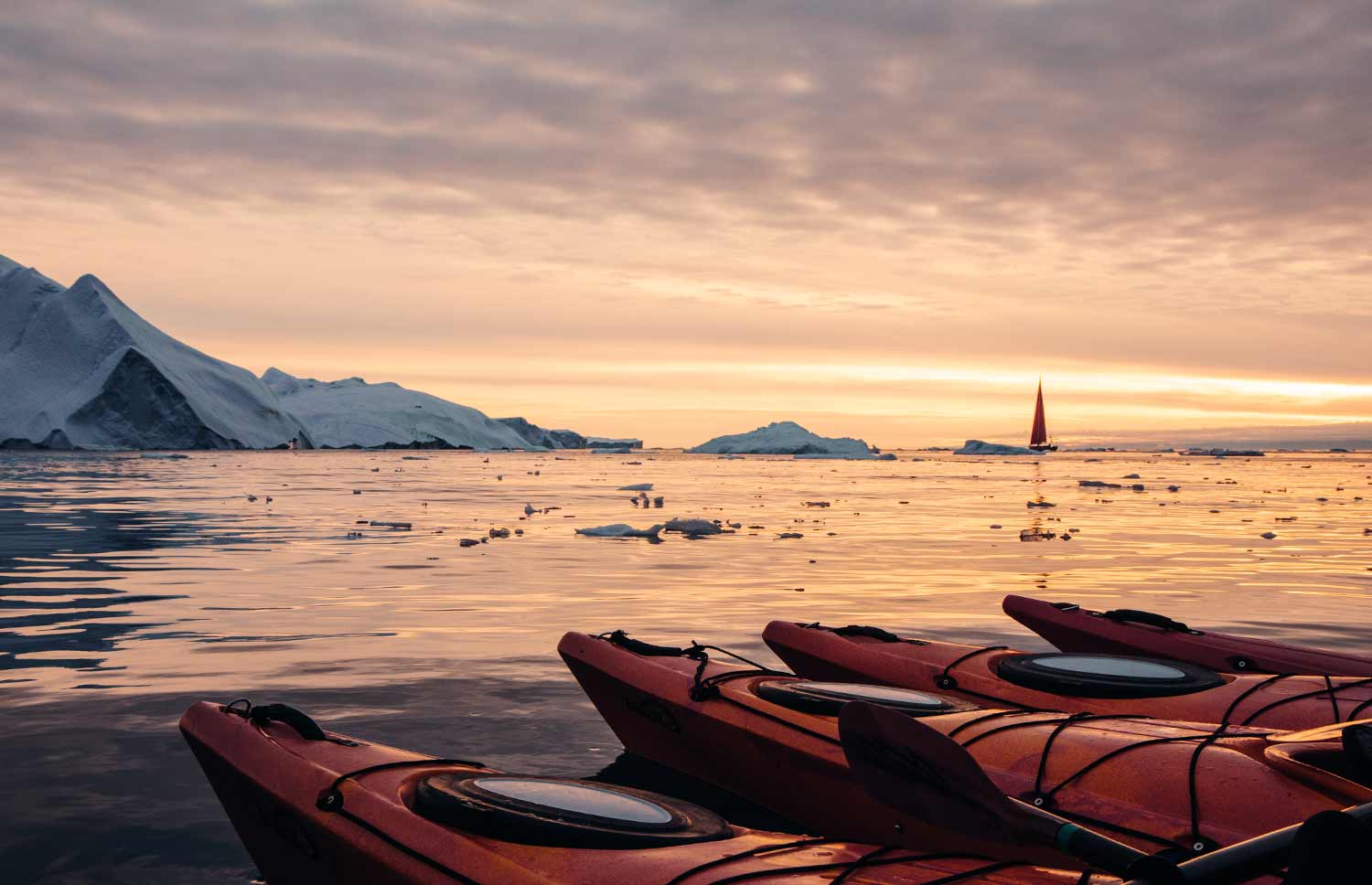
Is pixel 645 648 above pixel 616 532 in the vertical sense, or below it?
above

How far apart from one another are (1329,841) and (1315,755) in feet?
6.49

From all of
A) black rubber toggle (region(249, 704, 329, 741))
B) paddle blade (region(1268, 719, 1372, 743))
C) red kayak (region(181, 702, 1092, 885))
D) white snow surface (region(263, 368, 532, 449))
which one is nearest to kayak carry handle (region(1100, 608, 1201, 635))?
paddle blade (region(1268, 719, 1372, 743))

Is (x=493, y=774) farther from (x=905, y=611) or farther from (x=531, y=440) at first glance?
(x=531, y=440)

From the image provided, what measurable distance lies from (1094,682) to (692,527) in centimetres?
1104

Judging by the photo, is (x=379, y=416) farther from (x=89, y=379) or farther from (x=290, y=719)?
(x=290, y=719)

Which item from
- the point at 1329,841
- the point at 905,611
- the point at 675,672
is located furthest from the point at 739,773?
the point at 905,611

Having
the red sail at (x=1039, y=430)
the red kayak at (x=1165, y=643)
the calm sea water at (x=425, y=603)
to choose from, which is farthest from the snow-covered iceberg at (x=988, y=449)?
the red kayak at (x=1165, y=643)

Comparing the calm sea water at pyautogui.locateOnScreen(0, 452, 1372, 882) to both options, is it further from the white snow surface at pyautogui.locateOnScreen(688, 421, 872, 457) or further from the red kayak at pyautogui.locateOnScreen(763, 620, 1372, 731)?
the white snow surface at pyautogui.locateOnScreen(688, 421, 872, 457)

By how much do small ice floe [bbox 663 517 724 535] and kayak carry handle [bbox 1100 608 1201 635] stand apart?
9.19m

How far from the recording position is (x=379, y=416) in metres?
102

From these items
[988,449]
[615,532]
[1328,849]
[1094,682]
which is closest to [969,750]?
[1094,682]

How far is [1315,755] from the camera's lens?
3.52 meters

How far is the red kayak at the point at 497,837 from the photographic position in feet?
9.69

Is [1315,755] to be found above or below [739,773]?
above
